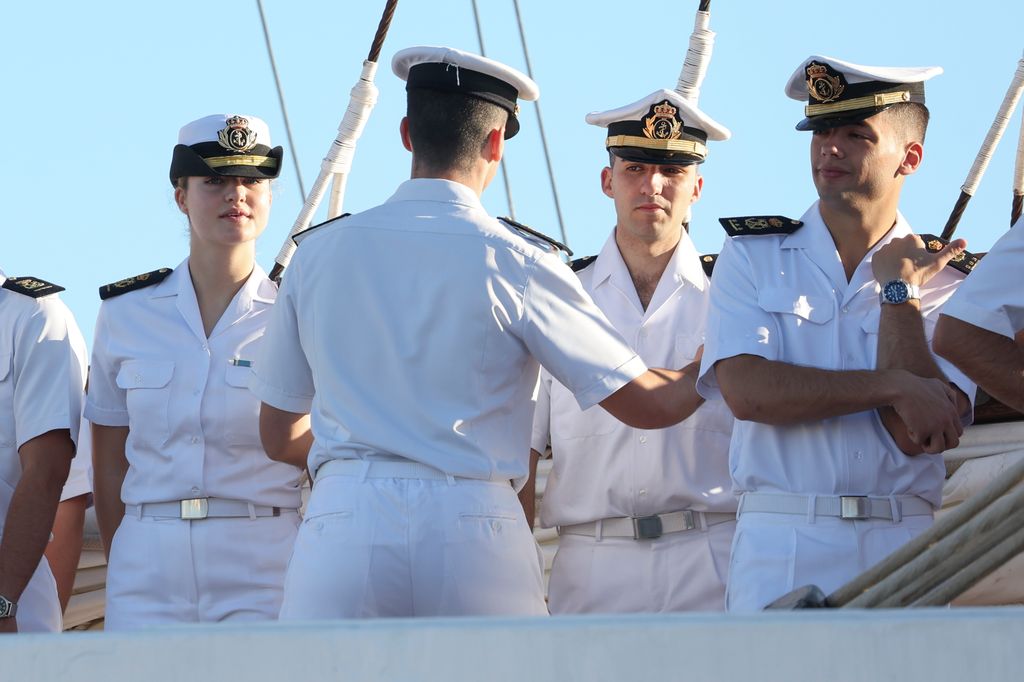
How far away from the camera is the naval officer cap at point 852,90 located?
322 centimetres

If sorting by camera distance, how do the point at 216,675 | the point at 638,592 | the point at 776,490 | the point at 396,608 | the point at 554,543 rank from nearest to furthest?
the point at 216,675
the point at 396,608
the point at 776,490
the point at 638,592
the point at 554,543

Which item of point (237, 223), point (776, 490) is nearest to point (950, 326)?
point (776, 490)

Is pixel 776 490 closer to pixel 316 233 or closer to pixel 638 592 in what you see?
pixel 638 592

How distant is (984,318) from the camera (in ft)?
9.52

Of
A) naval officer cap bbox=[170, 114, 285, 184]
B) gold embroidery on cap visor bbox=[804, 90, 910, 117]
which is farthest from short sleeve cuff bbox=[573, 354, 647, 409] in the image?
naval officer cap bbox=[170, 114, 285, 184]

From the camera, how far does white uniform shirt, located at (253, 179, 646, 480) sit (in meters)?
2.73

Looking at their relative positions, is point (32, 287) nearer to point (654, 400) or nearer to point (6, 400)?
point (6, 400)

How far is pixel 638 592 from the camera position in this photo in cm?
361

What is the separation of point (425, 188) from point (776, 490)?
2.99 feet

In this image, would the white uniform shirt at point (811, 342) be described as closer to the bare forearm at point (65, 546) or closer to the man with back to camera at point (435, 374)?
the man with back to camera at point (435, 374)

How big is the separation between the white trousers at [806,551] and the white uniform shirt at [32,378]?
1643mm

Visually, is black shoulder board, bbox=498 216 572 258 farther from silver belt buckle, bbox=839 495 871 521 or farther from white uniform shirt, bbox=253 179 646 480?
silver belt buckle, bbox=839 495 871 521

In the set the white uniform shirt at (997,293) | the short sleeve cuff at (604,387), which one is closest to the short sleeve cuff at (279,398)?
the short sleeve cuff at (604,387)

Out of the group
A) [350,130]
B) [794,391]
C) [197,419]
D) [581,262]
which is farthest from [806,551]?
[350,130]
